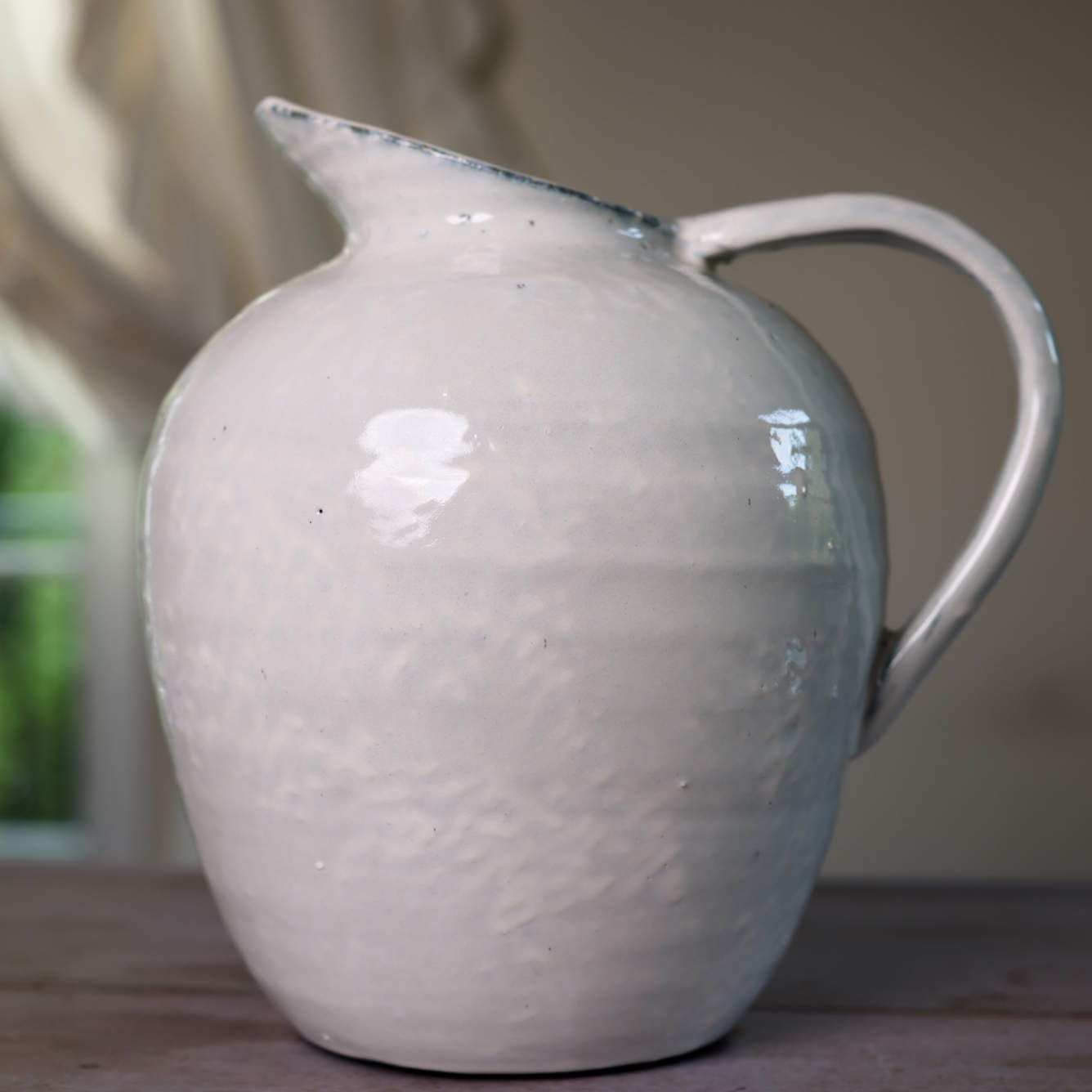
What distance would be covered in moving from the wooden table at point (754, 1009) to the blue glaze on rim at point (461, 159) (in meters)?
0.32

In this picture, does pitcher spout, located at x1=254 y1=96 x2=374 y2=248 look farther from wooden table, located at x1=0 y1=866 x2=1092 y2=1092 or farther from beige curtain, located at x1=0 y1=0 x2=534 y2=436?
beige curtain, located at x1=0 y1=0 x2=534 y2=436

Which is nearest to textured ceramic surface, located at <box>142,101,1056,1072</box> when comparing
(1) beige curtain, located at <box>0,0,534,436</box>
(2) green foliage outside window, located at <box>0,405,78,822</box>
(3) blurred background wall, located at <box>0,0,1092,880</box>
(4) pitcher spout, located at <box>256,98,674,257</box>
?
(4) pitcher spout, located at <box>256,98,674,257</box>

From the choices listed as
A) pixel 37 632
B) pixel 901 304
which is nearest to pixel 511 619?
pixel 901 304

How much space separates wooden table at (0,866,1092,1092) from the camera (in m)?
0.51

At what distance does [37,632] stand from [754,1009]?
4.58 feet

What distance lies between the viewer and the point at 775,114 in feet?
5.46

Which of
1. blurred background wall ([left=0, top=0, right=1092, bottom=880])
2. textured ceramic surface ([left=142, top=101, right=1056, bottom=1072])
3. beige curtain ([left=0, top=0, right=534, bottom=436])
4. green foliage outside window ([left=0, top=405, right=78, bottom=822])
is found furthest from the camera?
green foliage outside window ([left=0, top=405, right=78, bottom=822])

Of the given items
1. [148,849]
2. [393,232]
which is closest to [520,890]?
[393,232]

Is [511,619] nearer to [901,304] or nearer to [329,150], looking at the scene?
[329,150]

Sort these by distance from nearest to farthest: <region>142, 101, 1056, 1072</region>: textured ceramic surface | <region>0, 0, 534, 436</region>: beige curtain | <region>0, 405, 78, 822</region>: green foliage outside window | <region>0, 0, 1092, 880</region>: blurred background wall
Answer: <region>142, 101, 1056, 1072</region>: textured ceramic surface < <region>0, 0, 534, 436</region>: beige curtain < <region>0, 0, 1092, 880</region>: blurred background wall < <region>0, 405, 78, 822</region>: green foliage outside window

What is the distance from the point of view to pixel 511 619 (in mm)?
458

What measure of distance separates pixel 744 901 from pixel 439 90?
1.11 m

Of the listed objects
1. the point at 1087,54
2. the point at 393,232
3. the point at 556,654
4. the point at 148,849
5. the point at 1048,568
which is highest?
the point at 1087,54

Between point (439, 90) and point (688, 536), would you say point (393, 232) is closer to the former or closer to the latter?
point (688, 536)
